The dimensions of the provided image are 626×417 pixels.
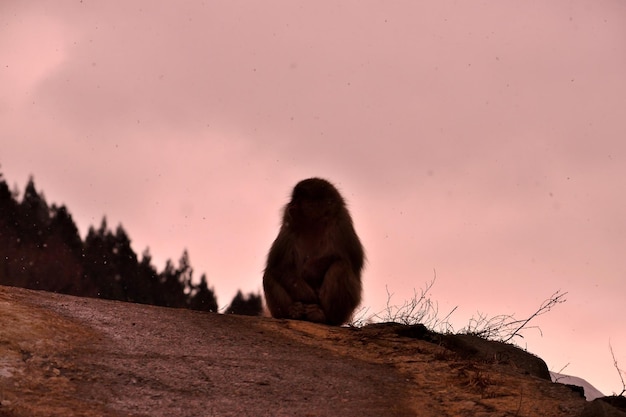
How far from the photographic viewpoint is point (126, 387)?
5.00m

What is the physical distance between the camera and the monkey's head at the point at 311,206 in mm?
8055

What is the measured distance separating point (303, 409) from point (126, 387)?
3.78 feet

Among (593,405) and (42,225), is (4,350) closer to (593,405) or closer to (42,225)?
(593,405)

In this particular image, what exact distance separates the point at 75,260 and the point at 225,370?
1189 cm

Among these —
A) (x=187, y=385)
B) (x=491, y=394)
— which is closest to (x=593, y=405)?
(x=491, y=394)

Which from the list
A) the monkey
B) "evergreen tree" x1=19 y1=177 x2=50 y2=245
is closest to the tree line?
"evergreen tree" x1=19 y1=177 x2=50 y2=245

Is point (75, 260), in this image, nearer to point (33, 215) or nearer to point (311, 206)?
point (33, 215)

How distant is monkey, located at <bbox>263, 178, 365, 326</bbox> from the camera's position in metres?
7.70

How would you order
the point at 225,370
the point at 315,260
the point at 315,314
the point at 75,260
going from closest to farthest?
1. the point at 225,370
2. the point at 315,314
3. the point at 315,260
4. the point at 75,260

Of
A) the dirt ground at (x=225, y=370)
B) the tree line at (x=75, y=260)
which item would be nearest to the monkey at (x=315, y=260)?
the dirt ground at (x=225, y=370)

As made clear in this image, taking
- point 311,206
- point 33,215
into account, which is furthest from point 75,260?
point 311,206

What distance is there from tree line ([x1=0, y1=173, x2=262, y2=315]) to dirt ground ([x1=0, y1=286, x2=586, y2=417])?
8510mm

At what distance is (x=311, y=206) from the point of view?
26.5ft

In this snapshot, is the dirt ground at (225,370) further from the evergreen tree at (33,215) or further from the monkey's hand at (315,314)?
the evergreen tree at (33,215)
